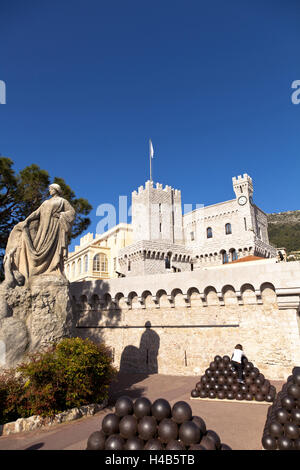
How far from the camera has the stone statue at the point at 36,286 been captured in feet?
28.1

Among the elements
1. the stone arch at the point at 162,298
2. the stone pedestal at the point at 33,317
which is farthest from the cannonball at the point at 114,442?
the stone arch at the point at 162,298

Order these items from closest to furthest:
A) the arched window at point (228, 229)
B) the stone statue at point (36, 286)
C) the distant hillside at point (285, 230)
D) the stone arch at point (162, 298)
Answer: the stone statue at point (36, 286)
the stone arch at point (162, 298)
the arched window at point (228, 229)
the distant hillside at point (285, 230)

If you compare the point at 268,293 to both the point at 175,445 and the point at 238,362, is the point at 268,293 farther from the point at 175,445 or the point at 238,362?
the point at 175,445

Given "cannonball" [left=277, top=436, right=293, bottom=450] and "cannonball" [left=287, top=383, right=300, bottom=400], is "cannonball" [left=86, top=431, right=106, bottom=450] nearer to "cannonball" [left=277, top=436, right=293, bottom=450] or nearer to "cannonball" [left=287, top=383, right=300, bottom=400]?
"cannonball" [left=277, top=436, right=293, bottom=450]

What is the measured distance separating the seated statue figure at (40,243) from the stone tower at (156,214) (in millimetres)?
29914

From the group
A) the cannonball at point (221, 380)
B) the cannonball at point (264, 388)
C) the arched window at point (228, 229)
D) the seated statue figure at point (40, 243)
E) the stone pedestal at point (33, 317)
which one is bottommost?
the cannonball at point (264, 388)

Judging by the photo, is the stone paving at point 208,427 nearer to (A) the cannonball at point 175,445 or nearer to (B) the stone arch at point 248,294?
(A) the cannonball at point 175,445

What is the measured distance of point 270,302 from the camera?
11875mm

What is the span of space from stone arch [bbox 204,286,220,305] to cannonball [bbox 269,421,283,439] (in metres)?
7.89

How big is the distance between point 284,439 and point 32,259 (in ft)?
27.6

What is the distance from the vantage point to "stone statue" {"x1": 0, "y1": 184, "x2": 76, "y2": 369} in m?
8.57

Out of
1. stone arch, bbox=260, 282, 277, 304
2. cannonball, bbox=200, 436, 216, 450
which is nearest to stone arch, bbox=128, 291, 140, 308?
stone arch, bbox=260, 282, 277, 304
